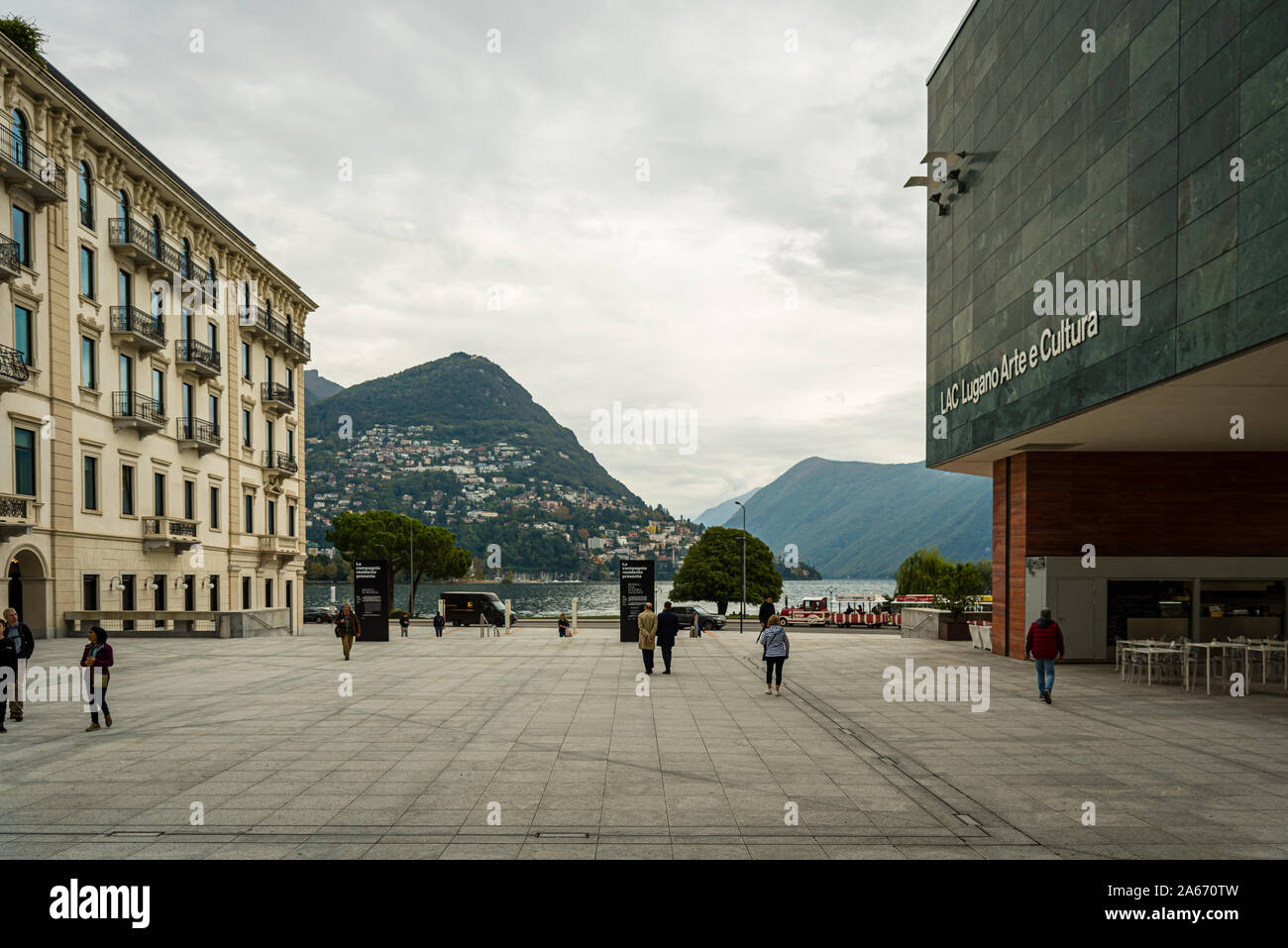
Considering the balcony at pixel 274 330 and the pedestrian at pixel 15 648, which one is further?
the balcony at pixel 274 330

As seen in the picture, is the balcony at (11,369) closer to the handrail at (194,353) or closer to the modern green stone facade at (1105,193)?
the handrail at (194,353)

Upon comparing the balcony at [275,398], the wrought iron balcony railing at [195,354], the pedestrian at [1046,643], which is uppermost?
the wrought iron balcony railing at [195,354]

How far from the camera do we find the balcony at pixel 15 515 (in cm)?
2742

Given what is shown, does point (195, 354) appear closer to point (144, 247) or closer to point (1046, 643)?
point (144, 247)

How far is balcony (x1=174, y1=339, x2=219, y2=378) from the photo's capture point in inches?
1569

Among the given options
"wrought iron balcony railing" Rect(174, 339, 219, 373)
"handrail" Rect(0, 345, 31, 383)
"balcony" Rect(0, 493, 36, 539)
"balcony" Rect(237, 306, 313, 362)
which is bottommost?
"balcony" Rect(0, 493, 36, 539)

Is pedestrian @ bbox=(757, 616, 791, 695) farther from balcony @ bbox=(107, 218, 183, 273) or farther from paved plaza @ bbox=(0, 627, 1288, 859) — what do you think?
balcony @ bbox=(107, 218, 183, 273)

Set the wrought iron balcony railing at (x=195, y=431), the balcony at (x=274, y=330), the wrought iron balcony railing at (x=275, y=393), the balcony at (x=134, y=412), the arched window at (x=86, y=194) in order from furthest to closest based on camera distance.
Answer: the wrought iron balcony railing at (x=275, y=393), the balcony at (x=274, y=330), the wrought iron balcony railing at (x=195, y=431), the balcony at (x=134, y=412), the arched window at (x=86, y=194)

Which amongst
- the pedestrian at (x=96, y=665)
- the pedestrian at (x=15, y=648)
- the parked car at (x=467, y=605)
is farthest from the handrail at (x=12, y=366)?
the parked car at (x=467, y=605)

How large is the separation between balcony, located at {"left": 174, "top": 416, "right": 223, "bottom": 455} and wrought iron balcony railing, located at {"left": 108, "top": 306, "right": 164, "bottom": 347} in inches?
177

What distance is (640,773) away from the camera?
10.3 metres

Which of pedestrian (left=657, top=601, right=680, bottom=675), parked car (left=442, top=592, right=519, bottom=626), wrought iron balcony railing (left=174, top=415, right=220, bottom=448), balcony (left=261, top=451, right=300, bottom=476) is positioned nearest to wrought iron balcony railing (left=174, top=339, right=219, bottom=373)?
wrought iron balcony railing (left=174, top=415, right=220, bottom=448)

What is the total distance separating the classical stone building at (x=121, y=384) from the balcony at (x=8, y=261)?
0.07 metres

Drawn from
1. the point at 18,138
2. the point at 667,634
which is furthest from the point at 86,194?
the point at 667,634
